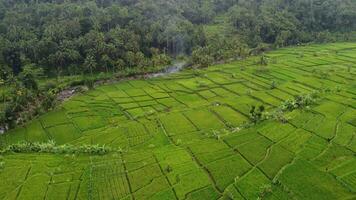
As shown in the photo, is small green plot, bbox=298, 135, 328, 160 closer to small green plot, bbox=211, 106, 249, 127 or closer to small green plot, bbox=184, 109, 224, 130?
small green plot, bbox=211, 106, 249, 127

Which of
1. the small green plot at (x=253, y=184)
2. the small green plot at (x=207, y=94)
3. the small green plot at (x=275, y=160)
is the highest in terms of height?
the small green plot at (x=207, y=94)

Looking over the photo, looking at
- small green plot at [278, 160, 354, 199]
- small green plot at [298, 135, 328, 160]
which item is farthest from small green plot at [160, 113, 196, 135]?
small green plot at [278, 160, 354, 199]

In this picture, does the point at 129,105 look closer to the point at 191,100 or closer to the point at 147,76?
the point at 191,100

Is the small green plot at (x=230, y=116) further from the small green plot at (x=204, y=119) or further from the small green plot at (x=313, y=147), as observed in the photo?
the small green plot at (x=313, y=147)

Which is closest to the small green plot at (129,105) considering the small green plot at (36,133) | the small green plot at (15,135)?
the small green plot at (36,133)

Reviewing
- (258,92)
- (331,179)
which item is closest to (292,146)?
(331,179)

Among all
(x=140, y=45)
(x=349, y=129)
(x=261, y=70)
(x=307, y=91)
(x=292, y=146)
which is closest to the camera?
(x=292, y=146)

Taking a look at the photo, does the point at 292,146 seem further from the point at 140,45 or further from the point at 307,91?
the point at 140,45
